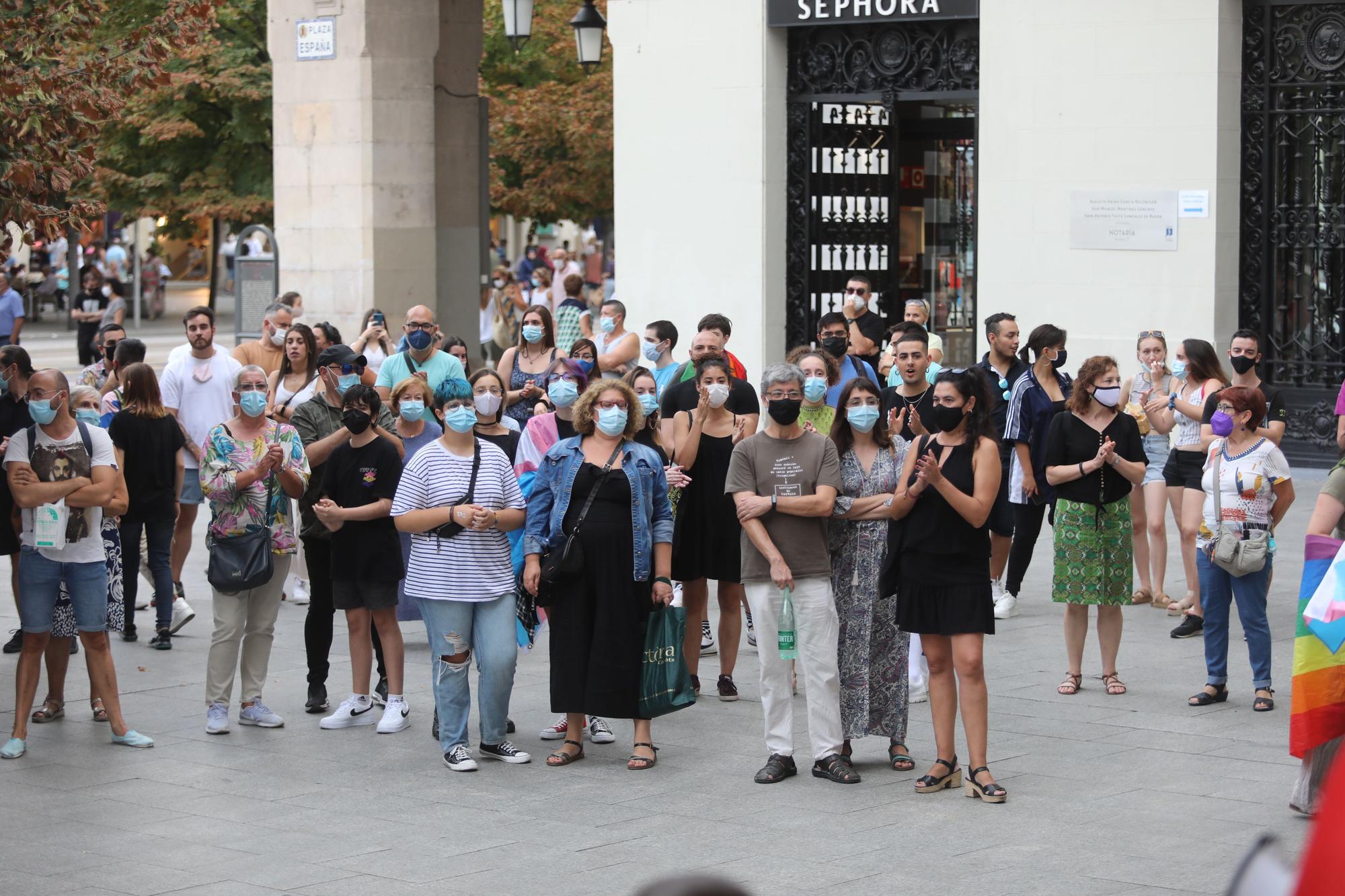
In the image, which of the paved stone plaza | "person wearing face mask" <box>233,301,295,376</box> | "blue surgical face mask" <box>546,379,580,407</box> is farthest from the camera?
"person wearing face mask" <box>233,301,295,376</box>

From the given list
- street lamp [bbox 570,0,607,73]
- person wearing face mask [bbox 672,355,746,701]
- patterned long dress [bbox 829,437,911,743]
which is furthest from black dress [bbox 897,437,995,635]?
street lamp [bbox 570,0,607,73]

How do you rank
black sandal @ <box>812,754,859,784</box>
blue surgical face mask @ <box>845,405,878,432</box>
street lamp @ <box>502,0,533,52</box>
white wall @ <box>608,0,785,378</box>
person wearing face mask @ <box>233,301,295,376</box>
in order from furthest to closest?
street lamp @ <box>502,0,533,52</box> → white wall @ <box>608,0,785,378</box> → person wearing face mask @ <box>233,301,295,376</box> → blue surgical face mask @ <box>845,405,878,432</box> → black sandal @ <box>812,754,859,784</box>

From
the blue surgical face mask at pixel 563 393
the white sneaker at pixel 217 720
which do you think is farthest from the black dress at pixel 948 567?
the white sneaker at pixel 217 720

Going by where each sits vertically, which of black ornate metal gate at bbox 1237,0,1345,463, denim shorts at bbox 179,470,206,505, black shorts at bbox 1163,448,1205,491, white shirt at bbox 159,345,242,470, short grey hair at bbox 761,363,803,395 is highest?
black ornate metal gate at bbox 1237,0,1345,463

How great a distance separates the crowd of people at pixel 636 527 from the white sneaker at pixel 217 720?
14 mm

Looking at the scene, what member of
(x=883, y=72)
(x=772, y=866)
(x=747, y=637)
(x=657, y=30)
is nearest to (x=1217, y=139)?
(x=883, y=72)

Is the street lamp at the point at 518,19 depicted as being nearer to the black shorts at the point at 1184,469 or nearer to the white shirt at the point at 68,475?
the black shorts at the point at 1184,469

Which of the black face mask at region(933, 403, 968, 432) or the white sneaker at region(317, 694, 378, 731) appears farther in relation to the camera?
the white sneaker at region(317, 694, 378, 731)

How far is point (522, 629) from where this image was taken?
10.1 m

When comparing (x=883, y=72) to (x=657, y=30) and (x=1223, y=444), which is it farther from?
(x=1223, y=444)

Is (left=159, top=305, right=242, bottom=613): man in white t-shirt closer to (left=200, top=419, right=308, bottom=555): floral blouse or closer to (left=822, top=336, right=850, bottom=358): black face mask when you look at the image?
(left=200, top=419, right=308, bottom=555): floral blouse

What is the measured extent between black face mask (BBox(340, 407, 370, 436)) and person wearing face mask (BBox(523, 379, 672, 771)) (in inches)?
45.9

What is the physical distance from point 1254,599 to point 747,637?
3471 millimetres

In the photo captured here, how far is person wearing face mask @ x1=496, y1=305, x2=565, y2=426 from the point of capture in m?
12.9
